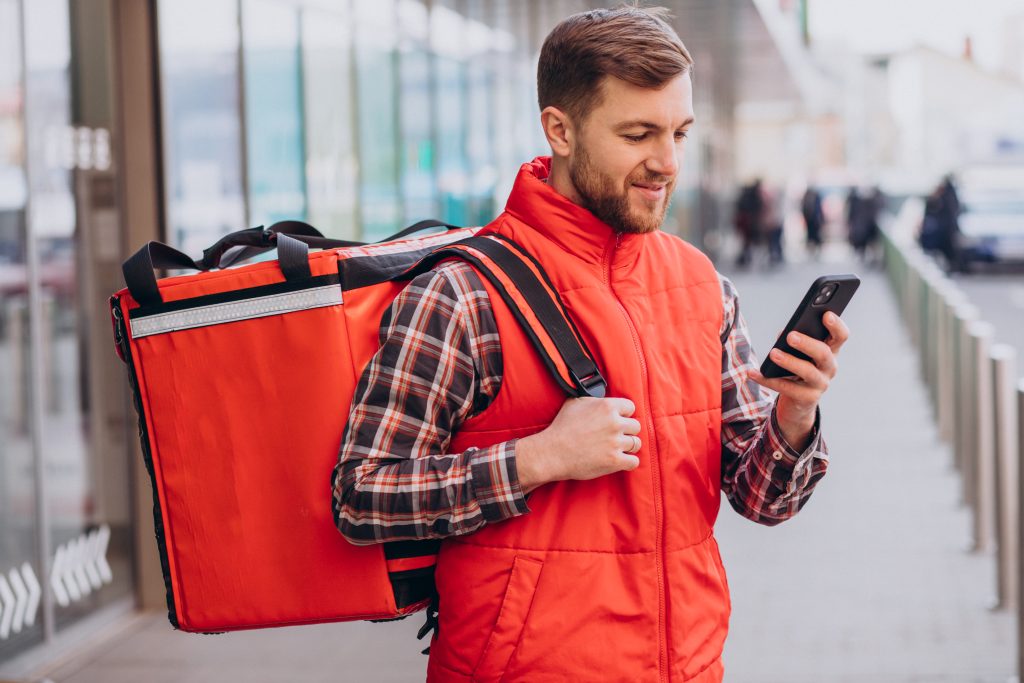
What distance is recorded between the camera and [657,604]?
192 centimetres

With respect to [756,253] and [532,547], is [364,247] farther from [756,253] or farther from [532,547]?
Answer: [756,253]

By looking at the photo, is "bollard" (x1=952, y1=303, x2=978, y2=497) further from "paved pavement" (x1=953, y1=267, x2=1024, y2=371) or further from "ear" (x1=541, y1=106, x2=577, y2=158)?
"ear" (x1=541, y1=106, x2=577, y2=158)

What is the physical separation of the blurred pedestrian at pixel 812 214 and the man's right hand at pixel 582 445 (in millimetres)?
28006

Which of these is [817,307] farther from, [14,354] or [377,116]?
[377,116]

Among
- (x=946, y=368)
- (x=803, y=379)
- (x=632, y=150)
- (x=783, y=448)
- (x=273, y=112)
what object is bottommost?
→ (x=946, y=368)

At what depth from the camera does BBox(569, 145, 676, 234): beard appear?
195 cm

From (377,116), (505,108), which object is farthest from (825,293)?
(505,108)

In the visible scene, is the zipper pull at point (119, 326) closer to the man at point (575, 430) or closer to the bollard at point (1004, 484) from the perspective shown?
the man at point (575, 430)

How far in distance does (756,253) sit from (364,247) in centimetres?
2913

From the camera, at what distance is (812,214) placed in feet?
96.0

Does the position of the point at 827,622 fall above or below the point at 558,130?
below

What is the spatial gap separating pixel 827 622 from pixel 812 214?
24.8 metres

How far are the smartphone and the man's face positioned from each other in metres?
0.25

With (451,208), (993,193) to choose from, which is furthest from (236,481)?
(993,193)
